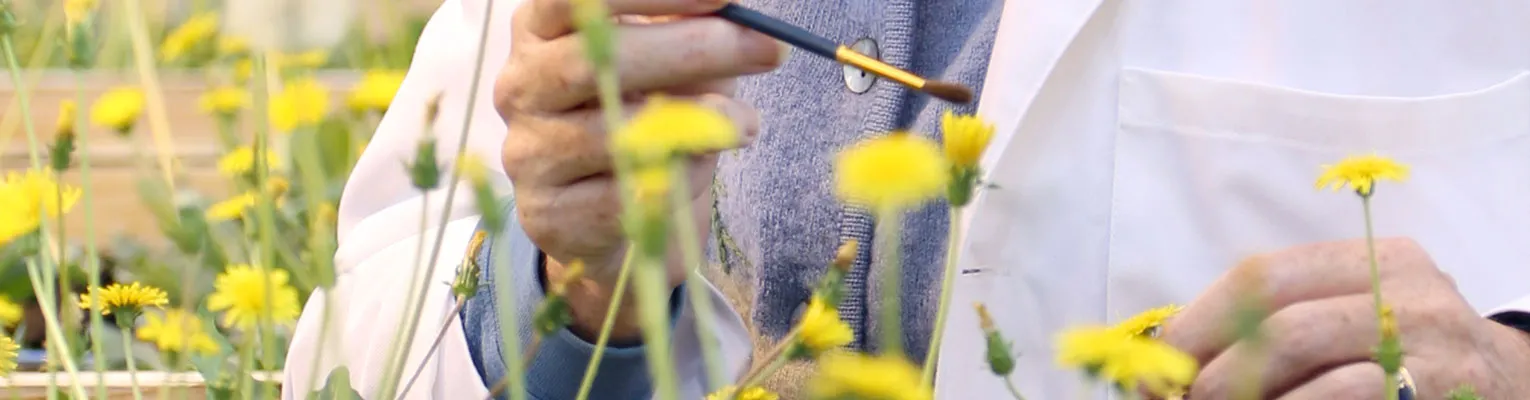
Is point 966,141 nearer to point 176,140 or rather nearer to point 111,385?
point 111,385

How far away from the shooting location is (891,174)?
257 mm

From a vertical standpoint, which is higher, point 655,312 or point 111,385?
point 655,312

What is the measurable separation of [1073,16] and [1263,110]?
3.9 inches

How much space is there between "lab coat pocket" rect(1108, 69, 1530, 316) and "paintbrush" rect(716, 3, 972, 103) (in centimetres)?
23

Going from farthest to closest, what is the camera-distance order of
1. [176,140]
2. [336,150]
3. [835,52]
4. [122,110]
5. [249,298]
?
1. [176,140]
2. [336,150]
3. [122,110]
4. [835,52]
5. [249,298]

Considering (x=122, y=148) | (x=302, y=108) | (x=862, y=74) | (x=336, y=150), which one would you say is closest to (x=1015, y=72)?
(x=862, y=74)

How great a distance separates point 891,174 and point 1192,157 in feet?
1.46

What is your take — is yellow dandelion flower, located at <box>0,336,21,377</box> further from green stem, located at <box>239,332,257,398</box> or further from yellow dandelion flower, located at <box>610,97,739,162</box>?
yellow dandelion flower, located at <box>610,97,739,162</box>

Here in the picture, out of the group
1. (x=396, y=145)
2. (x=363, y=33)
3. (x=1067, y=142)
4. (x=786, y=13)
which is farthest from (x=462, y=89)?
(x=363, y=33)

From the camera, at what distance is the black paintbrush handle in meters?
0.45

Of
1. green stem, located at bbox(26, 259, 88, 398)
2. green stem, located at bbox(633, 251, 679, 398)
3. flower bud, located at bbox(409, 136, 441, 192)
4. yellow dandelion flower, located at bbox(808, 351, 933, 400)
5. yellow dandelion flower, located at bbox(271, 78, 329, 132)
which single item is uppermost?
yellow dandelion flower, located at bbox(271, 78, 329, 132)

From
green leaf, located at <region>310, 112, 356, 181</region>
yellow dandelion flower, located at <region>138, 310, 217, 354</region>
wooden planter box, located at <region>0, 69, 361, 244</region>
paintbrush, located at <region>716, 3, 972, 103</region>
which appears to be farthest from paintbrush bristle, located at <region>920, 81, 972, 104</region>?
wooden planter box, located at <region>0, 69, 361, 244</region>

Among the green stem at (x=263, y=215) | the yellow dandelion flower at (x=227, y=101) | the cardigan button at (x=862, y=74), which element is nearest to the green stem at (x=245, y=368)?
the green stem at (x=263, y=215)

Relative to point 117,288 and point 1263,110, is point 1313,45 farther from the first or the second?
point 117,288
